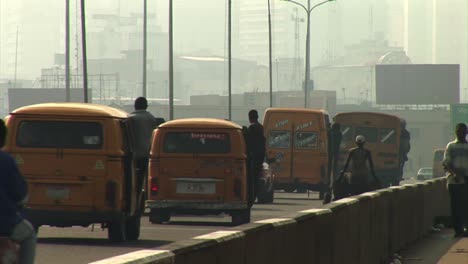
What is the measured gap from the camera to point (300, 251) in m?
12.8

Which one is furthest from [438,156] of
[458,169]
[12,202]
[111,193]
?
[12,202]

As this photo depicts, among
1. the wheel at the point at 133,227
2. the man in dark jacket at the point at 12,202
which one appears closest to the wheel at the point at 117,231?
the wheel at the point at 133,227

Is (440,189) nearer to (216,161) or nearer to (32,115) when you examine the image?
(216,161)

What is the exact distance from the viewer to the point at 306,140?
46062mm

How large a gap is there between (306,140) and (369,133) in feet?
23.2

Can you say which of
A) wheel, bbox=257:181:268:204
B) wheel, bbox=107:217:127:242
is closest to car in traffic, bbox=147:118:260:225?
wheel, bbox=107:217:127:242

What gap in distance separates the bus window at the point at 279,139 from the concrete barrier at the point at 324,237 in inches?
732

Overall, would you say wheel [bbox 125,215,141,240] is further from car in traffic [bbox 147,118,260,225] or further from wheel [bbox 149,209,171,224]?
wheel [bbox 149,209,171,224]

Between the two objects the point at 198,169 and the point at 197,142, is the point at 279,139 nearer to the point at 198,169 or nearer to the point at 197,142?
the point at 197,142

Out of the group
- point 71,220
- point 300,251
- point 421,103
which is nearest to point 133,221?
point 71,220

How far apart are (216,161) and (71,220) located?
519 centimetres

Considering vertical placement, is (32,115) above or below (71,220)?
above

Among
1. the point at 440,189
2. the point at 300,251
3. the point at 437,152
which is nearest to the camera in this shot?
the point at 300,251

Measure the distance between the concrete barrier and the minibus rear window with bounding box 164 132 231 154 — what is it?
294cm
